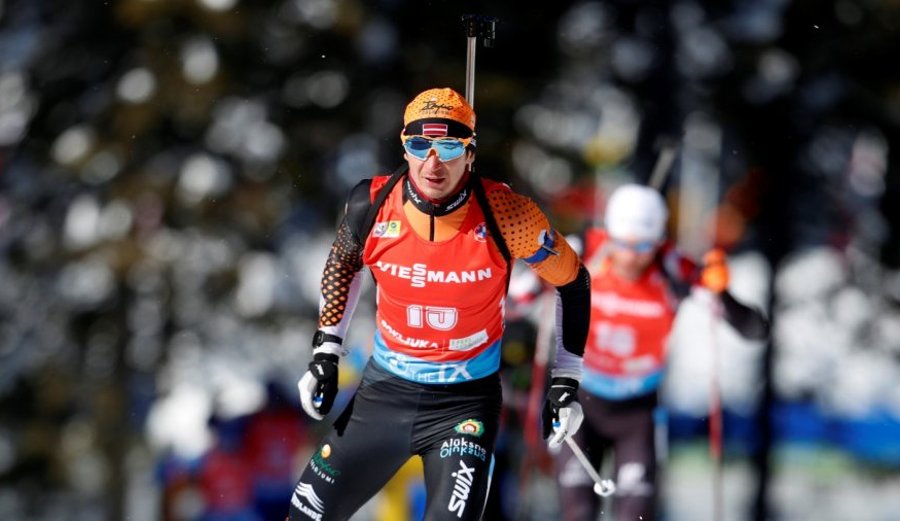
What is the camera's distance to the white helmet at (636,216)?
632 centimetres

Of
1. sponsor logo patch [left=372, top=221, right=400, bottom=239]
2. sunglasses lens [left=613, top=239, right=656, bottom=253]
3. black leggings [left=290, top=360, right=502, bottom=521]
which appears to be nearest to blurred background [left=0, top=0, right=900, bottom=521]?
sunglasses lens [left=613, top=239, right=656, bottom=253]

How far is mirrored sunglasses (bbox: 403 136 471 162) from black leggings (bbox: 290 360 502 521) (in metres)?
0.86

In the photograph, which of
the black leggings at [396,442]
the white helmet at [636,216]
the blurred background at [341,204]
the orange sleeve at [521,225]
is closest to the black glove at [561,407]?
the black leggings at [396,442]

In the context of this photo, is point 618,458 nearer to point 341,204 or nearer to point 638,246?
point 638,246

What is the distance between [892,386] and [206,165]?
5615 millimetres

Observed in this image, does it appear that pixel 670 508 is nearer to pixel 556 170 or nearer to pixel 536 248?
pixel 556 170

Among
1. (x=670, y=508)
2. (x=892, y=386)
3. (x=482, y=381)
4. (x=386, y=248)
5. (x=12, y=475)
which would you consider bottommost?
(x=12, y=475)

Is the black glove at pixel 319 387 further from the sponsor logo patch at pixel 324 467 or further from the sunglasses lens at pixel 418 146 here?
the sunglasses lens at pixel 418 146

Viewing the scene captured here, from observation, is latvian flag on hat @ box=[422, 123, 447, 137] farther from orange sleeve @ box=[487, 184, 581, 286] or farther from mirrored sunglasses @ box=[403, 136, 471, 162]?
→ orange sleeve @ box=[487, 184, 581, 286]

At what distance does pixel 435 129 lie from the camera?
4.14 m

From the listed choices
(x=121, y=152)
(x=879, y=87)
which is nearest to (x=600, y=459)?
(x=879, y=87)

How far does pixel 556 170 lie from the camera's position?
9078mm

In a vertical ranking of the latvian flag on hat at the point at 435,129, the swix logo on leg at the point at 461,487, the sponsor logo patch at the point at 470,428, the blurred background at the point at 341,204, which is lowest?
the blurred background at the point at 341,204

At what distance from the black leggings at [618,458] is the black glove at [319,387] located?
80.9 inches
